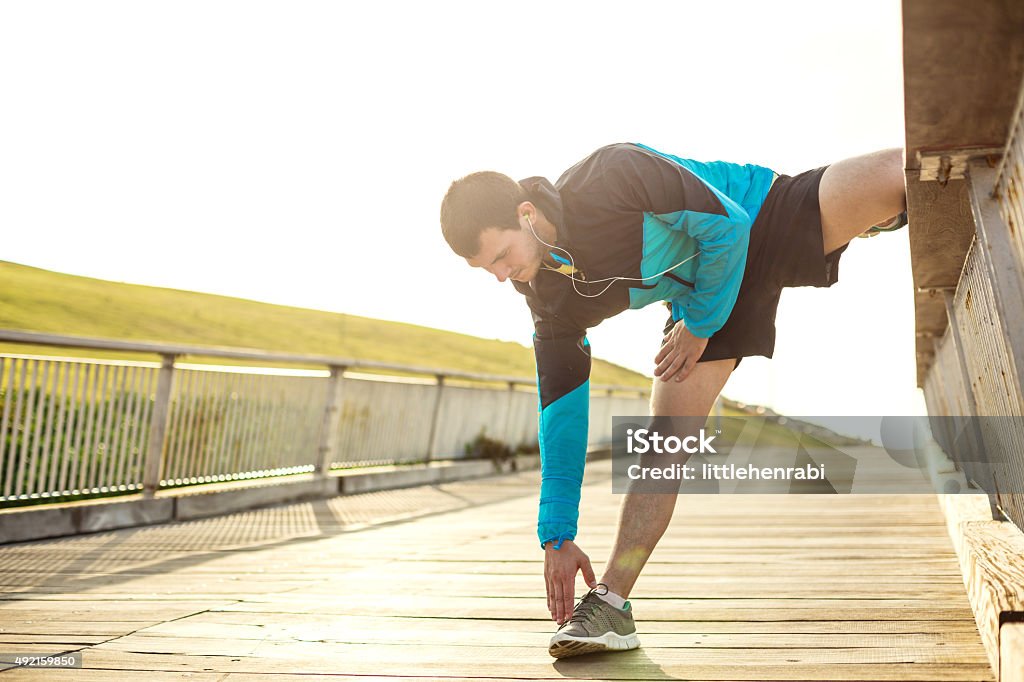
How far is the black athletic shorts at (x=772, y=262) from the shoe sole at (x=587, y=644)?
898 mm

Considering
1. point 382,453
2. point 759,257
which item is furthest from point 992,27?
point 382,453

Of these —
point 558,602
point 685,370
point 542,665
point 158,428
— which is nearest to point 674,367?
point 685,370

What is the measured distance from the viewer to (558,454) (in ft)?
8.16

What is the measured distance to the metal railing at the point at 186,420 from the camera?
17.7 feet

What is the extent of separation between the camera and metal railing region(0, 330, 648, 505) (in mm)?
5383

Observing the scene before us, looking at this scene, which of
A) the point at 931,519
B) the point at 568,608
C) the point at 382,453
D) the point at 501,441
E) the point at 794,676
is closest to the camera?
the point at 794,676

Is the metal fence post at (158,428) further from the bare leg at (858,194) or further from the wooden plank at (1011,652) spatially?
the wooden plank at (1011,652)

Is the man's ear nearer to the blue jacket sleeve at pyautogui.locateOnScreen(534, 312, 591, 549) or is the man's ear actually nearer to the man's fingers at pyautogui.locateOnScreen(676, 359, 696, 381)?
the blue jacket sleeve at pyautogui.locateOnScreen(534, 312, 591, 549)

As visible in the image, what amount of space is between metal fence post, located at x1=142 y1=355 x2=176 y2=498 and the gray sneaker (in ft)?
15.6

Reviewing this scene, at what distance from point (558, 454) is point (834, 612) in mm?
1014

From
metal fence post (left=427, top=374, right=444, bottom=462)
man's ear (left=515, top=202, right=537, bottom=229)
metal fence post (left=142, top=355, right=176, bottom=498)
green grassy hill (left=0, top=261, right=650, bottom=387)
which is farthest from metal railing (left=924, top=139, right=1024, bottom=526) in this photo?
green grassy hill (left=0, top=261, right=650, bottom=387)

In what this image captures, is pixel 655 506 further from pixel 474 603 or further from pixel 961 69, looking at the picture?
pixel 961 69

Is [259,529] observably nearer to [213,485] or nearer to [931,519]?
[213,485]

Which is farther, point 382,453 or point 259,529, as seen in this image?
point 382,453
